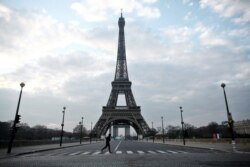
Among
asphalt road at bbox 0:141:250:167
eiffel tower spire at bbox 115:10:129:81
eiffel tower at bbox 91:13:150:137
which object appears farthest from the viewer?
eiffel tower spire at bbox 115:10:129:81

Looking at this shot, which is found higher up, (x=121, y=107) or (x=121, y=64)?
(x=121, y=64)

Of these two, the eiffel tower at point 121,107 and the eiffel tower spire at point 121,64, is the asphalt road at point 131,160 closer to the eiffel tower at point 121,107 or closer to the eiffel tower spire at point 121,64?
the eiffel tower at point 121,107

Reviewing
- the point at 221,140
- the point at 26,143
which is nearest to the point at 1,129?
the point at 26,143

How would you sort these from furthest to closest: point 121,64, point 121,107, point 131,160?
point 121,64 → point 121,107 → point 131,160

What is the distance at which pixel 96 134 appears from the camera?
84438mm

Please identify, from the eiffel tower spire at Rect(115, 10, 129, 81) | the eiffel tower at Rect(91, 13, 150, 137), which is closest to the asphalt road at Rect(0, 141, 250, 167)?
the eiffel tower at Rect(91, 13, 150, 137)

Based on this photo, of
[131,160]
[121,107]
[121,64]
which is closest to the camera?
→ [131,160]

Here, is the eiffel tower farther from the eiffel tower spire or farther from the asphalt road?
the asphalt road

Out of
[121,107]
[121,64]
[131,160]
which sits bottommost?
[131,160]

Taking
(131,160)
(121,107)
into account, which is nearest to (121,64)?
(121,107)

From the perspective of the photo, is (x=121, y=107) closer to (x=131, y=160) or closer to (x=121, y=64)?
(x=121, y=64)

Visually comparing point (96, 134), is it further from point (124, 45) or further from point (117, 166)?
point (117, 166)

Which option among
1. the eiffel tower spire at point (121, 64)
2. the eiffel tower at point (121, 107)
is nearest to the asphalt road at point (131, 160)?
the eiffel tower at point (121, 107)

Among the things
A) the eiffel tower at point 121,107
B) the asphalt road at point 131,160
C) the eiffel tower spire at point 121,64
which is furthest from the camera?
the eiffel tower spire at point 121,64
